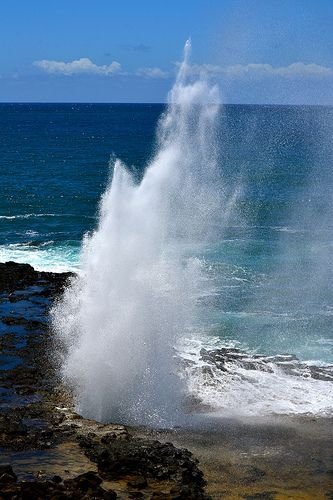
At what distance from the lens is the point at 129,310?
2839 cm

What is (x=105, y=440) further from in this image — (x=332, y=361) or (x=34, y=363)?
(x=332, y=361)

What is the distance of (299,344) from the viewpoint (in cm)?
2981

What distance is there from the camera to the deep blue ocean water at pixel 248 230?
3247cm

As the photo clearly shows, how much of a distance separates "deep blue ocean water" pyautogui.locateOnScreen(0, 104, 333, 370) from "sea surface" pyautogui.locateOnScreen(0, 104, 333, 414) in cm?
7

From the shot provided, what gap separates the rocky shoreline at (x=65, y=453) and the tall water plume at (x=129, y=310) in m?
1.34

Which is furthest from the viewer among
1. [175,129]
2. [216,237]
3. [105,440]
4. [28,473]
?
[216,237]

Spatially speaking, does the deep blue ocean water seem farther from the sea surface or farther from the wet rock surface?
the wet rock surface

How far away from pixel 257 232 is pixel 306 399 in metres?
26.4

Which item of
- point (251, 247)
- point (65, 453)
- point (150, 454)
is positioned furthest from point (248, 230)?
point (65, 453)

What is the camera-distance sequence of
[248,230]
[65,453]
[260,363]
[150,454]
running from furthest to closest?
[248,230] → [260,363] → [65,453] → [150,454]

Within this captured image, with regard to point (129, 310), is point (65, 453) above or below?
below

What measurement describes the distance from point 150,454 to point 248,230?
32851 mm

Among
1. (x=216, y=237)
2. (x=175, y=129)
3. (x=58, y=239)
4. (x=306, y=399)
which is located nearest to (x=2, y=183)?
(x=58, y=239)

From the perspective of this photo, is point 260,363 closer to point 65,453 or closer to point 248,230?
point 65,453
